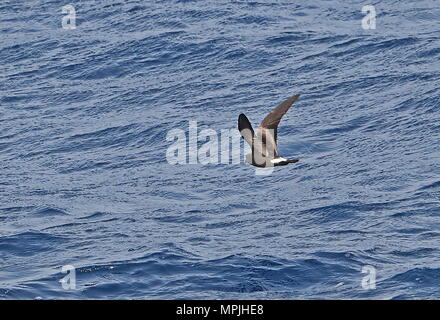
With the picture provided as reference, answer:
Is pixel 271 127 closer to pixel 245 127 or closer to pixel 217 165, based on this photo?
pixel 245 127

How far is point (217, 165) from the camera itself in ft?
98.5

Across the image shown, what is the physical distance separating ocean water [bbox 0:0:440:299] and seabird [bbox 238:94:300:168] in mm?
4318

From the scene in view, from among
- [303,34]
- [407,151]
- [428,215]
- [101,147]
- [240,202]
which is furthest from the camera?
[303,34]

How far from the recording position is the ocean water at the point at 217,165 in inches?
910

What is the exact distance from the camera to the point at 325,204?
26953 millimetres

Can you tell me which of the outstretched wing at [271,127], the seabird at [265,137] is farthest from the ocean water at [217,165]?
the outstretched wing at [271,127]

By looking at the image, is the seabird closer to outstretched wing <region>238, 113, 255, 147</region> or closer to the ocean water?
outstretched wing <region>238, 113, 255, 147</region>

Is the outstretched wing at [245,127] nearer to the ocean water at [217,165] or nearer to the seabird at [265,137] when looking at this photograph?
the seabird at [265,137]

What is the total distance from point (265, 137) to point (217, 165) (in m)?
12.3

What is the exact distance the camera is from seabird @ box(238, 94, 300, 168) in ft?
57.3

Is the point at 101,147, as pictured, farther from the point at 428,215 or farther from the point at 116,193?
the point at 428,215

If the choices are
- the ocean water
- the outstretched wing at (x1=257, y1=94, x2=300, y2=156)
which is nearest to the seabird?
the outstretched wing at (x1=257, y1=94, x2=300, y2=156)
